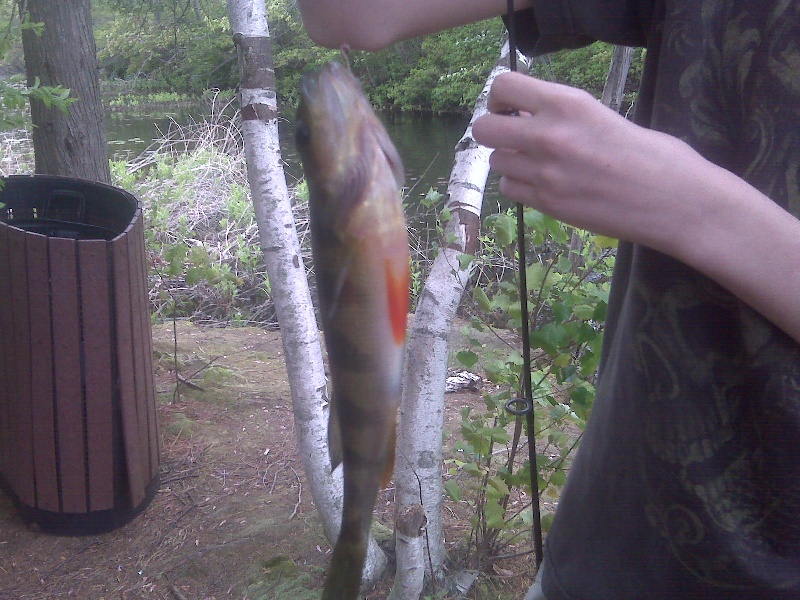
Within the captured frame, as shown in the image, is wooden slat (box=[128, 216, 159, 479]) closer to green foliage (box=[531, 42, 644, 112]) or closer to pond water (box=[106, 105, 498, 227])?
pond water (box=[106, 105, 498, 227])

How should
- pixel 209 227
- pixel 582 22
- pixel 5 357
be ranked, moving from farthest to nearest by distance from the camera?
pixel 209 227, pixel 5 357, pixel 582 22

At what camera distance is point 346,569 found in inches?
38.0

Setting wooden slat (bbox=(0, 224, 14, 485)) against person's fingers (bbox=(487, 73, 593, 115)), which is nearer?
person's fingers (bbox=(487, 73, 593, 115))

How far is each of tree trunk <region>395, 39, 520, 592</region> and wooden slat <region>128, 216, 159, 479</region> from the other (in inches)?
52.0

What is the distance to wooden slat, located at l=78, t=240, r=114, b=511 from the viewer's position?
9.56ft

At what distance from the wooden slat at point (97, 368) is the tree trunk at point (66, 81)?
1.95 m

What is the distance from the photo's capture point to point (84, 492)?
318cm

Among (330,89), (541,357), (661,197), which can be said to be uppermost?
(330,89)

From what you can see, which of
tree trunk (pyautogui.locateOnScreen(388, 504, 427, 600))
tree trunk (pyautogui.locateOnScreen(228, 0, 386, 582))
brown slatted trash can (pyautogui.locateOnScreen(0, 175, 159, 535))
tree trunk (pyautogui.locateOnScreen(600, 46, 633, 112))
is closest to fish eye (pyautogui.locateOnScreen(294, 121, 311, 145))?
tree trunk (pyautogui.locateOnScreen(228, 0, 386, 582))

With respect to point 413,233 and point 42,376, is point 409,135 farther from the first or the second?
point 42,376

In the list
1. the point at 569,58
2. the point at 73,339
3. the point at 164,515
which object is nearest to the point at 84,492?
the point at 164,515

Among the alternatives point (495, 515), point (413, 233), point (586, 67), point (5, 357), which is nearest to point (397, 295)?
point (495, 515)

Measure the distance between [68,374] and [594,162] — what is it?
9.03ft

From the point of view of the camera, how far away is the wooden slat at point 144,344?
3100mm
